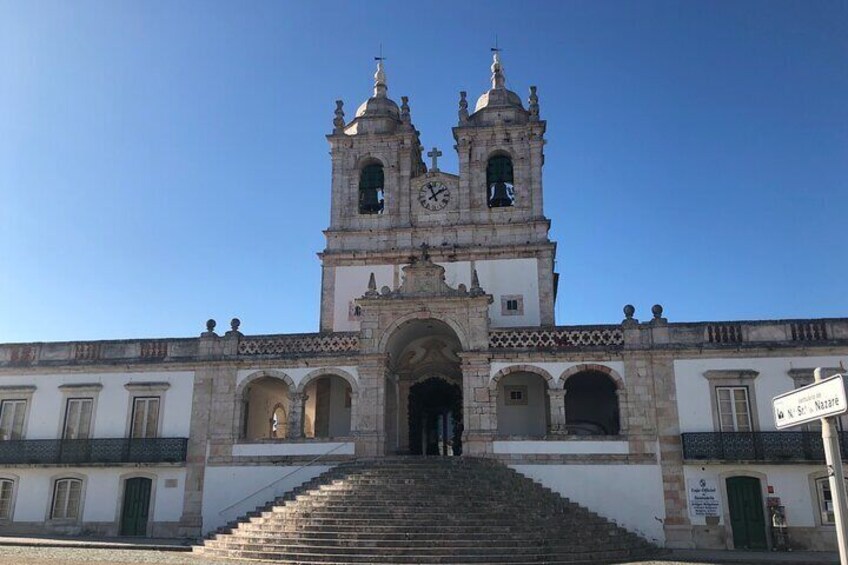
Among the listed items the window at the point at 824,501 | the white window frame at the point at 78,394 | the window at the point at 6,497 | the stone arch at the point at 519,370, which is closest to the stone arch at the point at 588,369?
the stone arch at the point at 519,370

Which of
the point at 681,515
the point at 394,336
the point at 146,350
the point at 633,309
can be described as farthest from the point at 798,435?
the point at 146,350

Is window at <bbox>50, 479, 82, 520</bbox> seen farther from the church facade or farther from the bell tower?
the bell tower

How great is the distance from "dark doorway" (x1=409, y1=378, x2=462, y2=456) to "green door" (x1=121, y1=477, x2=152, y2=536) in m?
7.76

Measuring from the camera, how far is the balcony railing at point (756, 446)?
58.9ft

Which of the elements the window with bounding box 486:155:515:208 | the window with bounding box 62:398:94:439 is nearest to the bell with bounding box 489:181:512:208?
the window with bounding box 486:155:515:208

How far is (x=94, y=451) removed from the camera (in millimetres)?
20594

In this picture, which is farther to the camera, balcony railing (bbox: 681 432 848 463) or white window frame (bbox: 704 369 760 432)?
white window frame (bbox: 704 369 760 432)

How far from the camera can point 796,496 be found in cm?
1792

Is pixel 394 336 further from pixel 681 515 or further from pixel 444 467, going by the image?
pixel 681 515

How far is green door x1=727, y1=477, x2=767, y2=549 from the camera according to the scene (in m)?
17.8

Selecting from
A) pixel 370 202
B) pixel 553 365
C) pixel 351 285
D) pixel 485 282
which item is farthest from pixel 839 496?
pixel 370 202

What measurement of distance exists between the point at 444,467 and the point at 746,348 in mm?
8585

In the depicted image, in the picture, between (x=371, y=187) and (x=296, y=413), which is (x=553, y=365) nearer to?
(x=296, y=413)

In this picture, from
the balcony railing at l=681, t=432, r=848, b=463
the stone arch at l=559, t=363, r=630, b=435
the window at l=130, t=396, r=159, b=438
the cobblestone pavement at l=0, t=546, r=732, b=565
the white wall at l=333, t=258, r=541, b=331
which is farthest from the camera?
Result: the white wall at l=333, t=258, r=541, b=331
